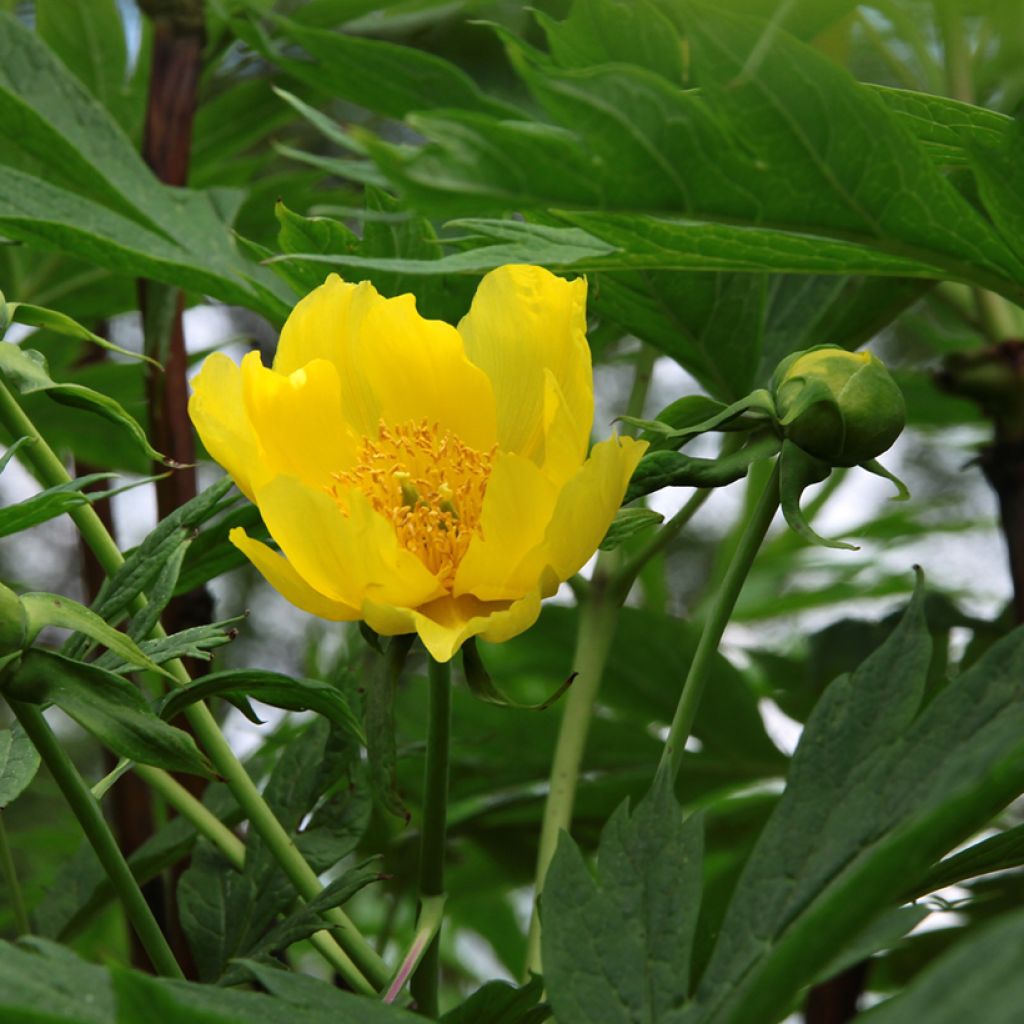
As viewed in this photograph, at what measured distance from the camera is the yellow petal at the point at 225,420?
47cm

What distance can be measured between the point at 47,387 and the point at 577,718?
0.27m

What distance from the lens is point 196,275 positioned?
2.14 ft

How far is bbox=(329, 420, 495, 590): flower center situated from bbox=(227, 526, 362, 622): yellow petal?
0.24 ft

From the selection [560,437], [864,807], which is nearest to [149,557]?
[560,437]

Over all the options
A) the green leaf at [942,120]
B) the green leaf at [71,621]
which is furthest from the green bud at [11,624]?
the green leaf at [942,120]

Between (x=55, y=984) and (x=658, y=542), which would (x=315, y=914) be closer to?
(x=55, y=984)

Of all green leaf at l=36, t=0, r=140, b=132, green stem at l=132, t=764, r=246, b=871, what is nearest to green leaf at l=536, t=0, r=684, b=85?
green stem at l=132, t=764, r=246, b=871

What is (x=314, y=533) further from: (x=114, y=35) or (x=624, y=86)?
(x=114, y=35)

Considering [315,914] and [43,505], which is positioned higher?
[43,505]

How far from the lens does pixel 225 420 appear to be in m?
0.49

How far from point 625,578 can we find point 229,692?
25 centimetres

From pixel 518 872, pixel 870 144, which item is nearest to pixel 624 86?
pixel 870 144

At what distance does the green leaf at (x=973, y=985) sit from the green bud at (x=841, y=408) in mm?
215

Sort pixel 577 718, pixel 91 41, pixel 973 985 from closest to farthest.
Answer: pixel 973 985
pixel 577 718
pixel 91 41
